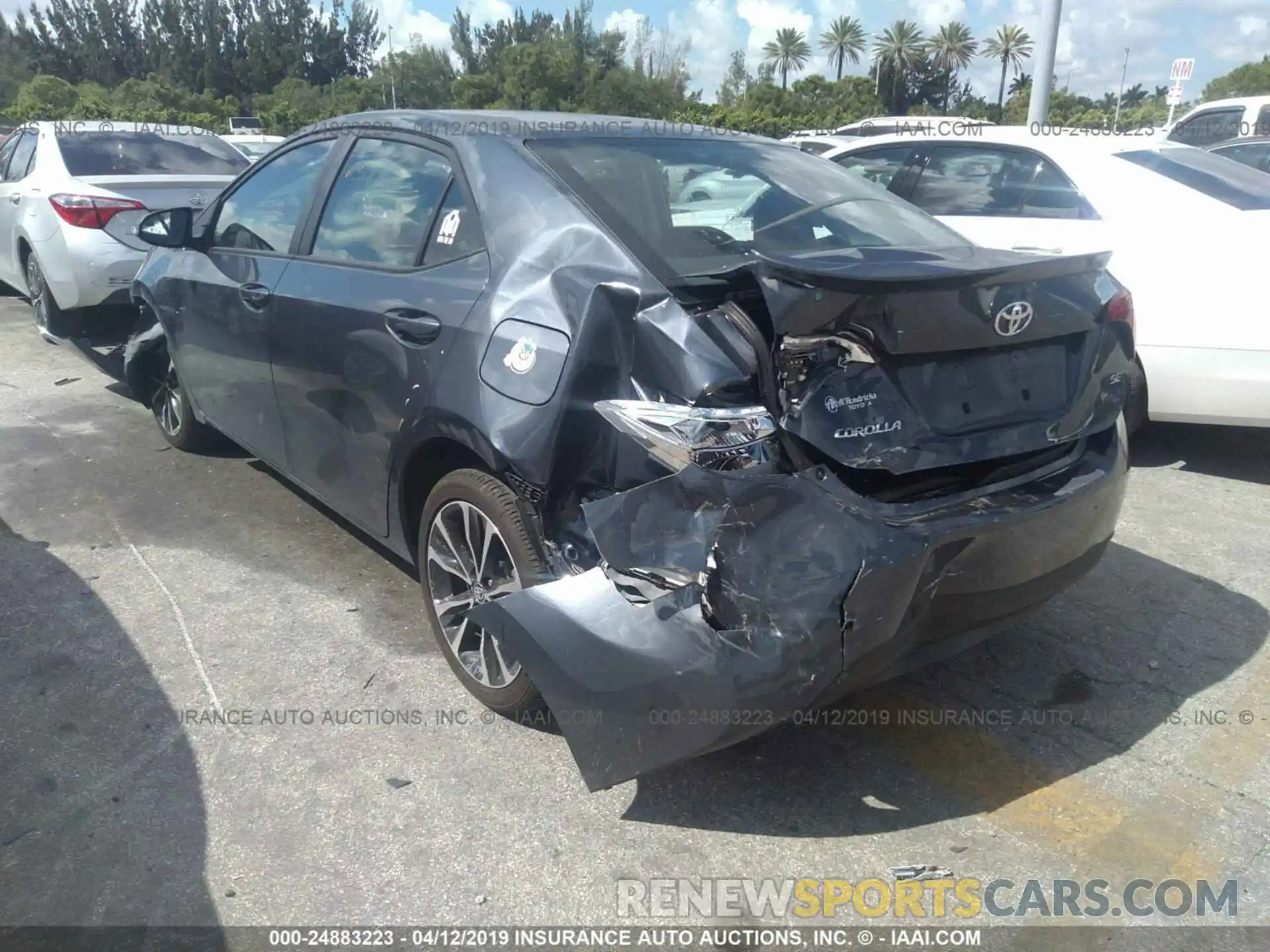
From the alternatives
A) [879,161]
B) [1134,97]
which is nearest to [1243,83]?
[1134,97]

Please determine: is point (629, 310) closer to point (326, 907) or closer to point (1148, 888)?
point (326, 907)

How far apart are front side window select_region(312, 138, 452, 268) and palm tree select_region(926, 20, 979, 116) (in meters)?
91.7

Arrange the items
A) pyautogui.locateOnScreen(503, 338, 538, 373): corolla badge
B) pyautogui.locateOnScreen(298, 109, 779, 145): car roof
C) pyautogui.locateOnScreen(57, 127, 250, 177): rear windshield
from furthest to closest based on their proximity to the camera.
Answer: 1. pyautogui.locateOnScreen(57, 127, 250, 177): rear windshield
2. pyautogui.locateOnScreen(298, 109, 779, 145): car roof
3. pyautogui.locateOnScreen(503, 338, 538, 373): corolla badge

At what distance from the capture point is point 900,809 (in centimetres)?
279

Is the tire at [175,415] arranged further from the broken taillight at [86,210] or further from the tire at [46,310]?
the tire at [46,310]

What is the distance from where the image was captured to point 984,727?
315cm

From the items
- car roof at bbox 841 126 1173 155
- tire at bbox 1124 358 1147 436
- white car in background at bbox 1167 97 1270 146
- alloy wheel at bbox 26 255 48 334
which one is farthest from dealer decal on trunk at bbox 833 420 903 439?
white car in background at bbox 1167 97 1270 146

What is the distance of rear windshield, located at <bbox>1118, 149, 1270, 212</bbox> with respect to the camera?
17.0 ft

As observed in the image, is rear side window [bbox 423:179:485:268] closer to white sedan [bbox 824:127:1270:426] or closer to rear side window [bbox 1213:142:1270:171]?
white sedan [bbox 824:127:1270:426]

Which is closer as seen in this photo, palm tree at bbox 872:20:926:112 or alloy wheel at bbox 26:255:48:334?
alloy wheel at bbox 26:255:48:334

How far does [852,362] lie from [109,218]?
21.0 feet

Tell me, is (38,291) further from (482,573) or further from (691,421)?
(691,421)

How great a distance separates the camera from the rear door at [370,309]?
123 inches

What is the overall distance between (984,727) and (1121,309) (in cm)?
131
